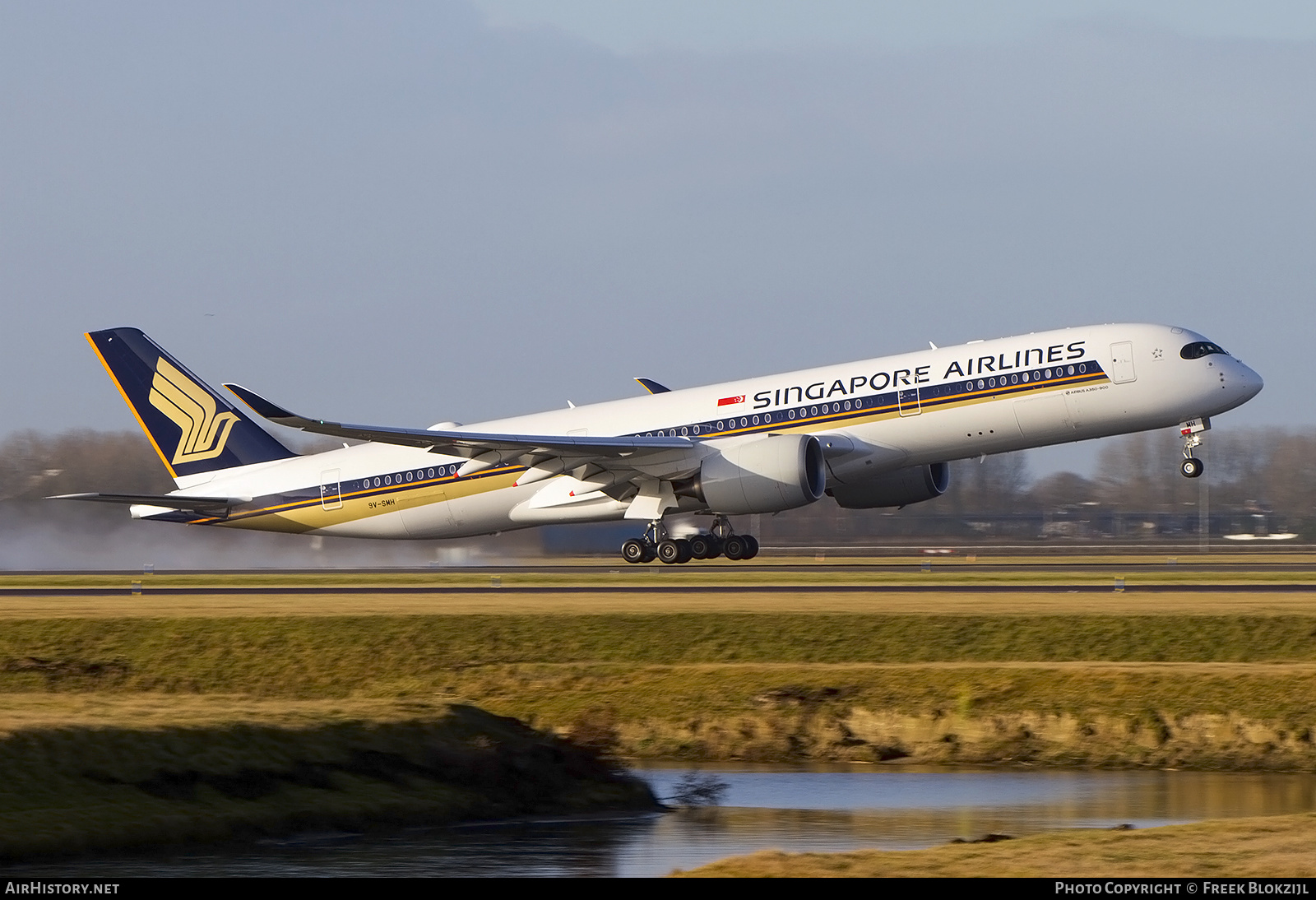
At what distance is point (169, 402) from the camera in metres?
50.1

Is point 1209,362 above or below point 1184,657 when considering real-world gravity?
above

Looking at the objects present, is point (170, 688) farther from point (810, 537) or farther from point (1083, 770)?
point (810, 537)

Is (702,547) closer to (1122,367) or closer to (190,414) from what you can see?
(1122,367)

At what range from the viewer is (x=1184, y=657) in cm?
3200

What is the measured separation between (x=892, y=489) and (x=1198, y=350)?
32.2 ft

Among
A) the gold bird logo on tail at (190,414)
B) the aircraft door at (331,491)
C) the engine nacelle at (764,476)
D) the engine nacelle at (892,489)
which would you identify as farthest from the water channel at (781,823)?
the gold bird logo on tail at (190,414)

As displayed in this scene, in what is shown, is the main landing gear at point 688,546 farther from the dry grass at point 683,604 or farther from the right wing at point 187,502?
the right wing at point 187,502

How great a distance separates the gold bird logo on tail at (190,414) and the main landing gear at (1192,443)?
29.1 m

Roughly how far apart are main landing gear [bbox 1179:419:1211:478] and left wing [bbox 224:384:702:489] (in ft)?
42.7

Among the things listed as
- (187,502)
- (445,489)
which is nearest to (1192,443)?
(445,489)

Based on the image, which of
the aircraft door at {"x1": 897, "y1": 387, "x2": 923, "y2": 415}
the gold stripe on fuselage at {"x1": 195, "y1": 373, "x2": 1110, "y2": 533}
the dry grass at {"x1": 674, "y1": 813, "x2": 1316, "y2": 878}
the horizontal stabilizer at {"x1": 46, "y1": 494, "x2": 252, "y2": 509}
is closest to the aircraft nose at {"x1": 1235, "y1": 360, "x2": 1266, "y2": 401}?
the gold stripe on fuselage at {"x1": 195, "y1": 373, "x2": 1110, "y2": 533}

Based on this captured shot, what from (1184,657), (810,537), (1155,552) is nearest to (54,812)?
(1184,657)

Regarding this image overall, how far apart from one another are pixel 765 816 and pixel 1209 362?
22.2 meters

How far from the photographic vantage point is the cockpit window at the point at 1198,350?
3925cm
